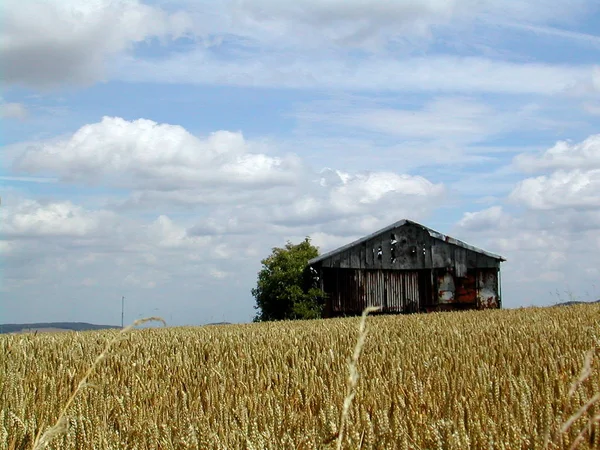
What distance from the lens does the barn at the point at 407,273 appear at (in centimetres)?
2931

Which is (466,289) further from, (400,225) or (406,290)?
(400,225)

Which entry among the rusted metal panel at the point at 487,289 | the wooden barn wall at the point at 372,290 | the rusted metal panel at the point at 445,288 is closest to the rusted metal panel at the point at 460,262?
the rusted metal panel at the point at 445,288

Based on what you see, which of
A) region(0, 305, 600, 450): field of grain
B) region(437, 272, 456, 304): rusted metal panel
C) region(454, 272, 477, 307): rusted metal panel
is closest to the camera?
region(0, 305, 600, 450): field of grain

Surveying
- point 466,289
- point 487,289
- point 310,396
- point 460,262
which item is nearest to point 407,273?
point 460,262

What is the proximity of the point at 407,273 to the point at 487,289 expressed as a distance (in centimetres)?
367

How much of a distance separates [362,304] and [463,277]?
15.5 ft

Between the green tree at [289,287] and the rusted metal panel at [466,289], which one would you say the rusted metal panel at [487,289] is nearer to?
the rusted metal panel at [466,289]

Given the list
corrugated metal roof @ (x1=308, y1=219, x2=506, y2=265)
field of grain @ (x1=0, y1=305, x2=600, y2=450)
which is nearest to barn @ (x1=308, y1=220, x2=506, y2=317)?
corrugated metal roof @ (x1=308, y1=219, x2=506, y2=265)

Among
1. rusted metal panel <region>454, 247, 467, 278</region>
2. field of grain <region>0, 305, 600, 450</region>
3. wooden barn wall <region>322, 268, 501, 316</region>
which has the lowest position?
field of grain <region>0, 305, 600, 450</region>

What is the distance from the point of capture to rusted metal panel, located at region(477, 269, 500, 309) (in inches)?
1185

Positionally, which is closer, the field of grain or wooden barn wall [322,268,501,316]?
the field of grain

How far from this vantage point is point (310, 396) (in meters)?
5.03

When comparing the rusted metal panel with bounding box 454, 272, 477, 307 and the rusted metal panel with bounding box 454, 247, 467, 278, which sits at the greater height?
the rusted metal panel with bounding box 454, 247, 467, 278

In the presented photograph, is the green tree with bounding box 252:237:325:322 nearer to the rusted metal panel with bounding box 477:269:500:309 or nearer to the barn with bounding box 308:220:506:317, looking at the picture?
the barn with bounding box 308:220:506:317
